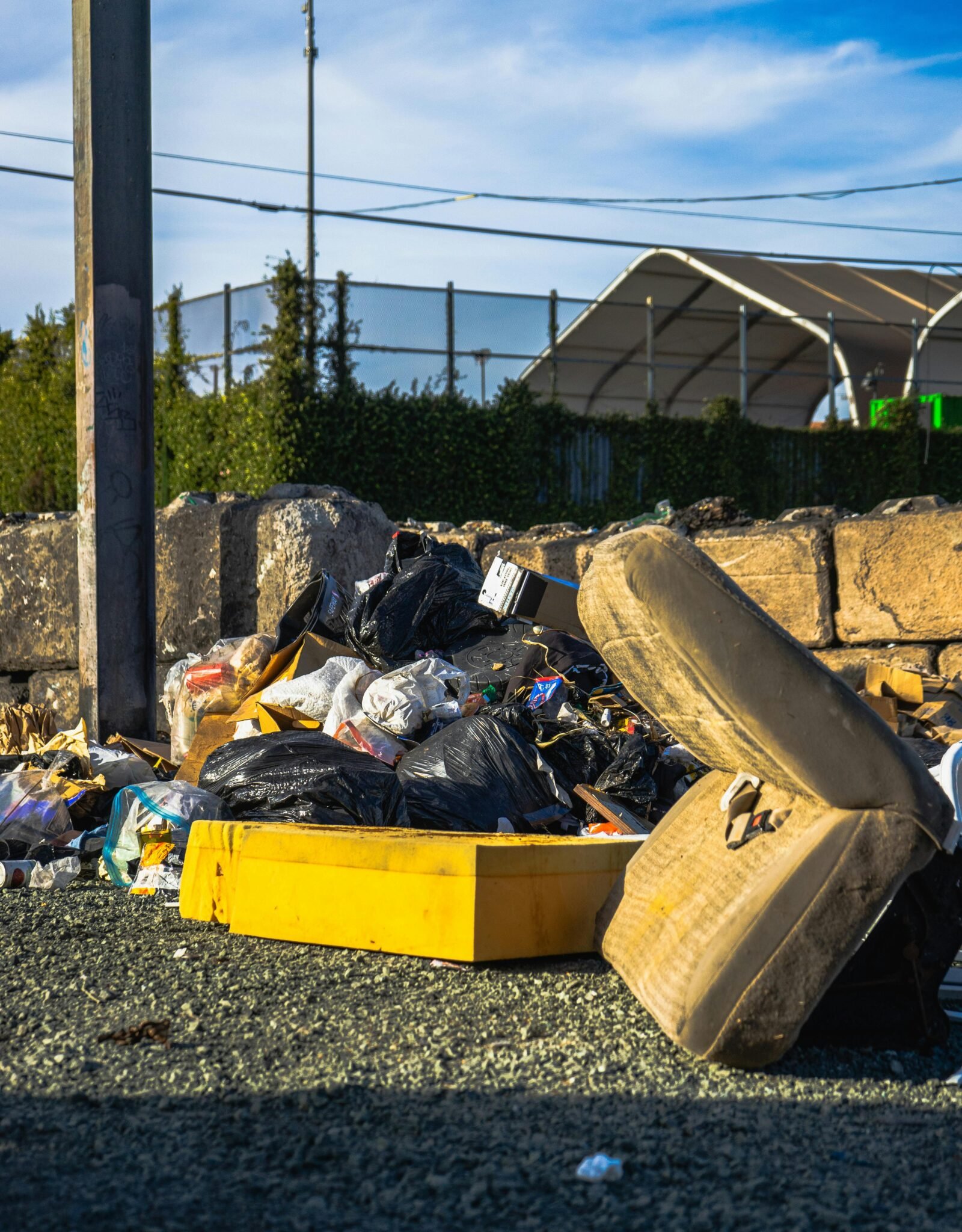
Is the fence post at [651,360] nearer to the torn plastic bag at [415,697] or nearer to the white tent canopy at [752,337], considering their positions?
the white tent canopy at [752,337]

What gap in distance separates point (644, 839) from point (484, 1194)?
4.21 feet

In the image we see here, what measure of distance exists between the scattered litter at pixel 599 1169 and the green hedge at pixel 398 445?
1158cm

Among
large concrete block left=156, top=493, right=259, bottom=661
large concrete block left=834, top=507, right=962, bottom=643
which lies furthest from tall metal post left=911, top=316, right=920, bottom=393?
large concrete block left=156, top=493, right=259, bottom=661

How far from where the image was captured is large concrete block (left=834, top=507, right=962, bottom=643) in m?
4.82

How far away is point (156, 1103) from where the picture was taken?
6.22 ft

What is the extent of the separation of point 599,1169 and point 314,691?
2.99 m

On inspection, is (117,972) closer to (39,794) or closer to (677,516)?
(39,794)

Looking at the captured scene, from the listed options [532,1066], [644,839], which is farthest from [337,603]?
[532,1066]

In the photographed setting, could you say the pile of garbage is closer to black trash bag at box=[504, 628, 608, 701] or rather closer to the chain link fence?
black trash bag at box=[504, 628, 608, 701]

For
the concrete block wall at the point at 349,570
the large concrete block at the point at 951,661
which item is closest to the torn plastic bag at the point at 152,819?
the concrete block wall at the point at 349,570

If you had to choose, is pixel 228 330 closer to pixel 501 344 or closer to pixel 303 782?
pixel 501 344

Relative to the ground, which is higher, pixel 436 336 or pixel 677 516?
pixel 436 336

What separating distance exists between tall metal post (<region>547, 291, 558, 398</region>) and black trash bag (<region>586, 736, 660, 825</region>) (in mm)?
11320

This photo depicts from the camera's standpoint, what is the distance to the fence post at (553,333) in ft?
49.2
